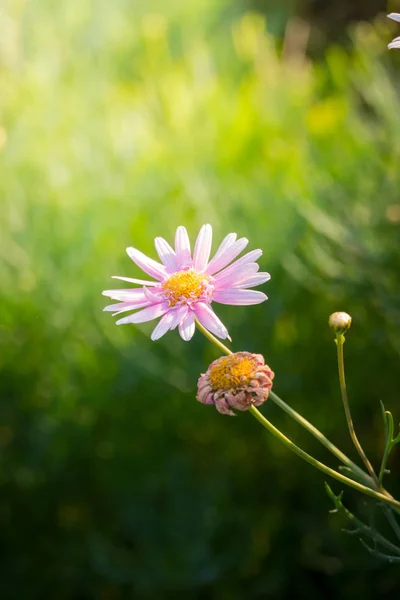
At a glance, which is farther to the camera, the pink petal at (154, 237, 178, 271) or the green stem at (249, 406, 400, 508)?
the pink petal at (154, 237, 178, 271)

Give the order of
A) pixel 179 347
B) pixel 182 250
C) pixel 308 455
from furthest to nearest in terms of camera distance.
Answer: pixel 179 347 < pixel 182 250 < pixel 308 455

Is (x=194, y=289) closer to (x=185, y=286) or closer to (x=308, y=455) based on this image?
(x=185, y=286)

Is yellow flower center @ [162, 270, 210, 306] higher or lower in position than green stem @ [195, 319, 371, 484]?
higher

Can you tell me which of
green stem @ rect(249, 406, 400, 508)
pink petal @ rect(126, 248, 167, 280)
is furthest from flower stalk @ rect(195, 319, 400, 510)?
pink petal @ rect(126, 248, 167, 280)

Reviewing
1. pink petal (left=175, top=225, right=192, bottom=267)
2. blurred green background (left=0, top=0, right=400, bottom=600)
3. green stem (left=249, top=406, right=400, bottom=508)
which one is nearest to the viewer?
green stem (left=249, top=406, right=400, bottom=508)

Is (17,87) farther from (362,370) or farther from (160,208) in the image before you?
(362,370)

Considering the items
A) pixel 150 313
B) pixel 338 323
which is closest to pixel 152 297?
pixel 150 313

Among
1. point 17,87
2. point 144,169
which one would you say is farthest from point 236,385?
point 17,87

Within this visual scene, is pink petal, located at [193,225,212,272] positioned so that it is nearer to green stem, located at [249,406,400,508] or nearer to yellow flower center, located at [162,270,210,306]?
yellow flower center, located at [162,270,210,306]

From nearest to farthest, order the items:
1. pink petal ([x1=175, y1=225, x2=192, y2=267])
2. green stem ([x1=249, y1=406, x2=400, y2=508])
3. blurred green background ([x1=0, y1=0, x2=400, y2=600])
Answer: green stem ([x1=249, y1=406, x2=400, y2=508]) < pink petal ([x1=175, y1=225, x2=192, y2=267]) < blurred green background ([x1=0, y1=0, x2=400, y2=600])
